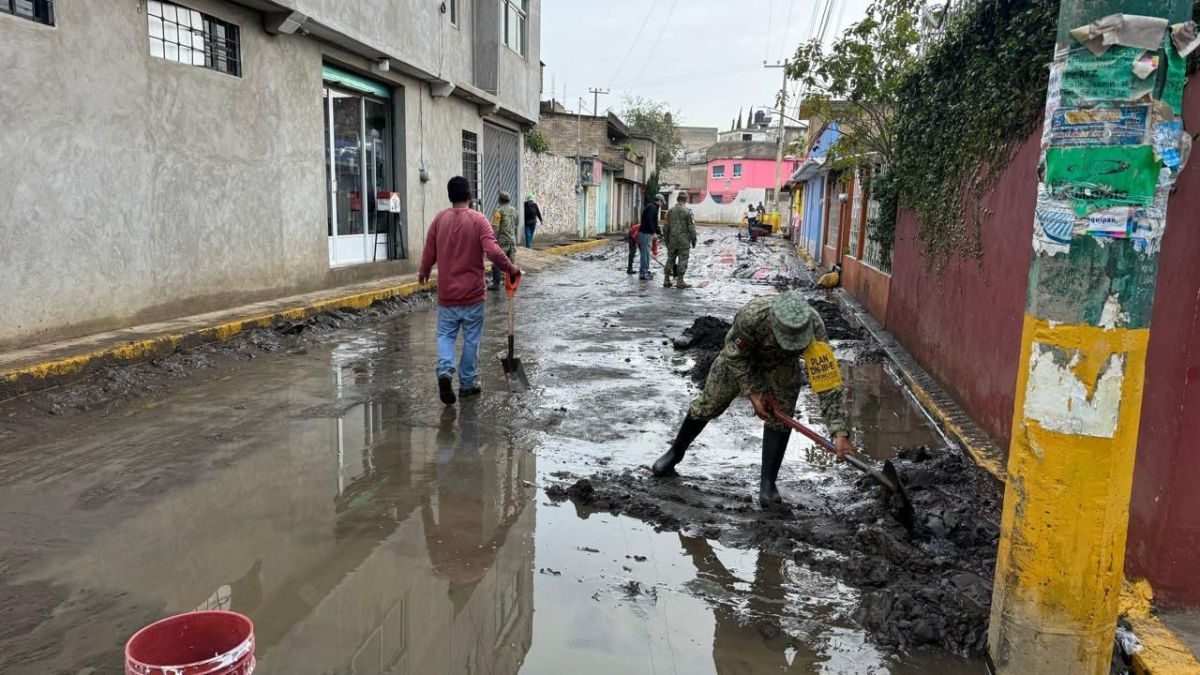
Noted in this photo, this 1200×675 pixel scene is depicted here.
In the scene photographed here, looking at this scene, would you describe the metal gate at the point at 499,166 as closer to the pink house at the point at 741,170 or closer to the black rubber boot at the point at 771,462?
the black rubber boot at the point at 771,462

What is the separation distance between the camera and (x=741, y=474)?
5.09 metres

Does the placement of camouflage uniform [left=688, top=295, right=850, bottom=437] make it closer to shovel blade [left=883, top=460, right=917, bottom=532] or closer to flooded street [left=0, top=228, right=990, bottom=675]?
shovel blade [left=883, top=460, right=917, bottom=532]

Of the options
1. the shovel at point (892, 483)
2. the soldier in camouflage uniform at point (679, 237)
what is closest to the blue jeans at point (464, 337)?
the shovel at point (892, 483)

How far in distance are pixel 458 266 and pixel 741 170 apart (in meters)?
63.4

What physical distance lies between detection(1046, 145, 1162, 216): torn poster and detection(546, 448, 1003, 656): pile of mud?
1703 millimetres

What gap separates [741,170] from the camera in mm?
66938

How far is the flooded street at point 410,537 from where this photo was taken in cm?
304

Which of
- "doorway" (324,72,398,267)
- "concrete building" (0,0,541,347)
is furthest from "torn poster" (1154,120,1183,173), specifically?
"doorway" (324,72,398,267)

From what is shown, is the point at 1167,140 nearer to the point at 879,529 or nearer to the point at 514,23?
the point at 879,529

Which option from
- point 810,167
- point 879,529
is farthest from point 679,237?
point 879,529

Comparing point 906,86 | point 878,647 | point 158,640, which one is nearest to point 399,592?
point 158,640

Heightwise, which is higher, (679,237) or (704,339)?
(679,237)

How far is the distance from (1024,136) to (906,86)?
4396 millimetres

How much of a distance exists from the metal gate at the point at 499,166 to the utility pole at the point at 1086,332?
17.2m
